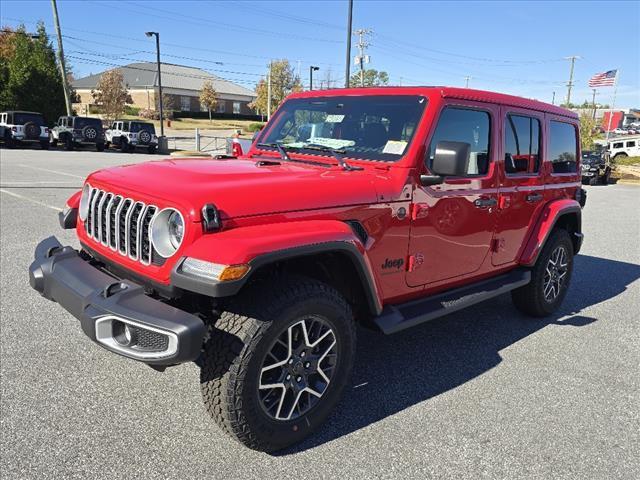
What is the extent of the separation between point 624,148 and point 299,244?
121ft

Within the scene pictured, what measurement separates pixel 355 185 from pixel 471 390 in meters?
1.64

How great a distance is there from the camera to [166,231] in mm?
2477

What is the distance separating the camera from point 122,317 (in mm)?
2256

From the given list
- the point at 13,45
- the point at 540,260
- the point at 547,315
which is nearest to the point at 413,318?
the point at 540,260

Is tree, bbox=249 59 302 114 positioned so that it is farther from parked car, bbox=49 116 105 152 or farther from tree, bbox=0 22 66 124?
parked car, bbox=49 116 105 152

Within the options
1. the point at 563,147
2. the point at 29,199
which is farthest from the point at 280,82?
the point at 563,147

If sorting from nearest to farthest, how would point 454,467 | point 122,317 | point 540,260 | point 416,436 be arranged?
1. point 122,317
2. point 454,467
3. point 416,436
4. point 540,260

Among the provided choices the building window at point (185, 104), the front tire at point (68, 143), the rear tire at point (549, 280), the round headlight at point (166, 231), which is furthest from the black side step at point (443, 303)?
the building window at point (185, 104)

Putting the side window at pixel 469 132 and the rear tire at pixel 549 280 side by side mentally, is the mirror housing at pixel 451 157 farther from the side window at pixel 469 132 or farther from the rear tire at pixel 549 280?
the rear tire at pixel 549 280

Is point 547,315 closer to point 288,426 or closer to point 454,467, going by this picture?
point 454,467

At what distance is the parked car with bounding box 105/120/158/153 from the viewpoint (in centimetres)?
2775

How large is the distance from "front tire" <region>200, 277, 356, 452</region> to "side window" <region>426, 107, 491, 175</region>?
4.26 ft

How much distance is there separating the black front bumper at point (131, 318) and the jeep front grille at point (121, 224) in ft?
0.60

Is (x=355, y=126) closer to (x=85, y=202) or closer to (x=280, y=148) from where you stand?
(x=280, y=148)
